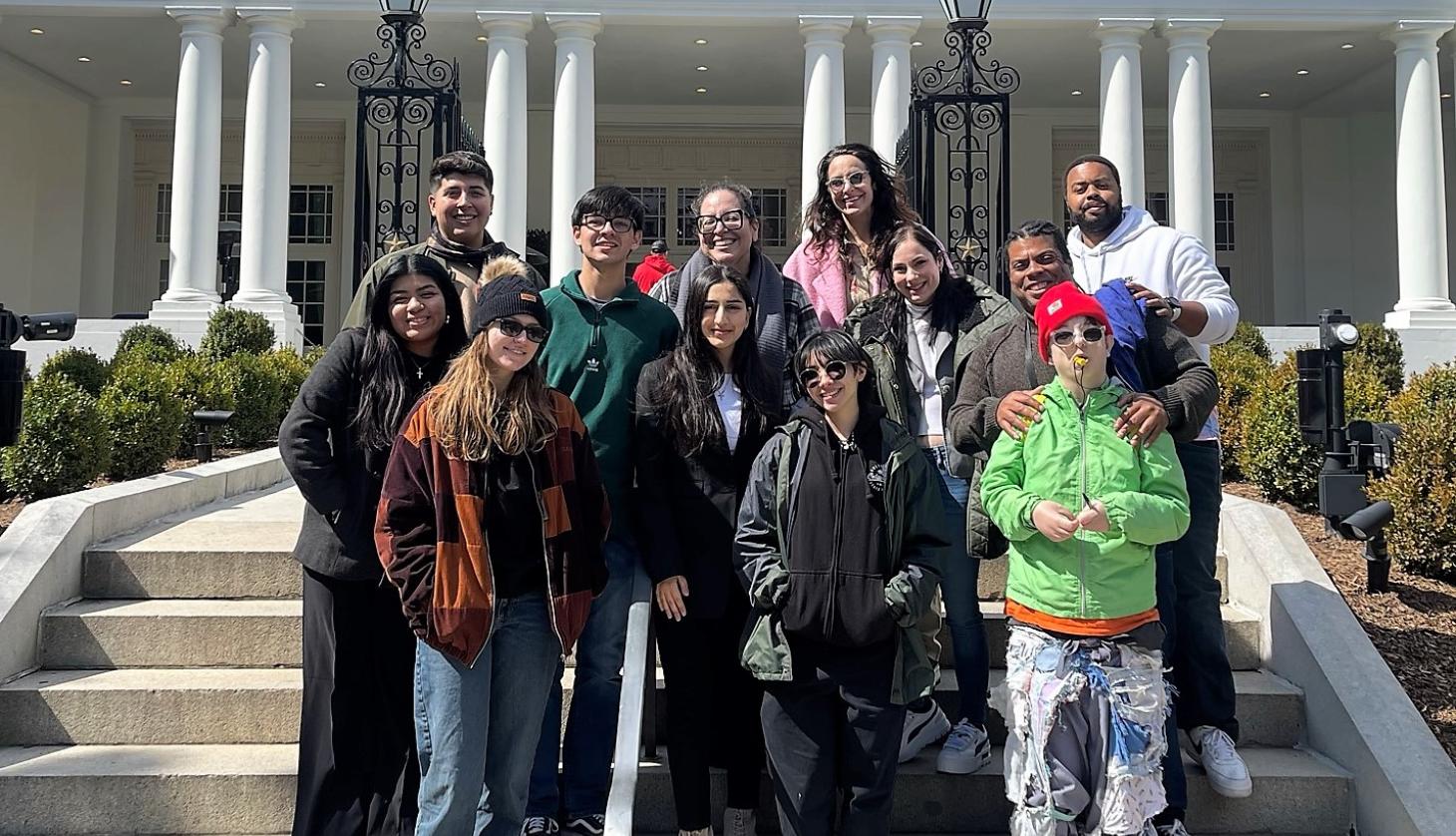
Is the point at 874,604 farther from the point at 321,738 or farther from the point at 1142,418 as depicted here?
the point at 321,738

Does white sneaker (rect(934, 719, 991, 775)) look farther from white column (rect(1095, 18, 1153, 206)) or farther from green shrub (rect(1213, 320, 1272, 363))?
white column (rect(1095, 18, 1153, 206))

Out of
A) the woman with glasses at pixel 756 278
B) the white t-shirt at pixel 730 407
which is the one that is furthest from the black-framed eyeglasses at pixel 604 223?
the white t-shirt at pixel 730 407

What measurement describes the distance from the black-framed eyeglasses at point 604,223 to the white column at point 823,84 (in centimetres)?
1436

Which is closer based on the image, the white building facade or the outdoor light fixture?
the outdoor light fixture

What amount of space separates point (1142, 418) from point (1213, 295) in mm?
1020

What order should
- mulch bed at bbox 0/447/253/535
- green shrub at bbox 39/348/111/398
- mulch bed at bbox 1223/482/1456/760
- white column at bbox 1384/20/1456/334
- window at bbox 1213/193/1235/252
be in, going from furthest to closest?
window at bbox 1213/193/1235/252
white column at bbox 1384/20/1456/334
green shrub at bbox 39/348/111/398
mulch bed at bbox 0/447/253/535
mulch bed at bbox 1223/482/1456/760

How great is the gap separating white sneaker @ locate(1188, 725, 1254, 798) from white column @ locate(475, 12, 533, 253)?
50.3 ft

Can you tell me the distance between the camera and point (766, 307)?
3.69m

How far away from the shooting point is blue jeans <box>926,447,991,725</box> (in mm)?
3676

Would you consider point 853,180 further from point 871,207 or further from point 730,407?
point 730,407

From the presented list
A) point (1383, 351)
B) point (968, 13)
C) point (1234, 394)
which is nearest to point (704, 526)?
point (968, 13)

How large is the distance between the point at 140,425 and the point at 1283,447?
8.33 meters

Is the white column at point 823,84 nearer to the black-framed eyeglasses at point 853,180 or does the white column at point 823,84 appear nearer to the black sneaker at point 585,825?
the black-framed eyeglasses at point 853,180

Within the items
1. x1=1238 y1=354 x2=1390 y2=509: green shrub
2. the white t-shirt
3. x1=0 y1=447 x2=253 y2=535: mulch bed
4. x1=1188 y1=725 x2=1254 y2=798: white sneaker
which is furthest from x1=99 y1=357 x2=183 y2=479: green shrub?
x1=1238 y1=354 x2=1390 y2=509: green shrub
